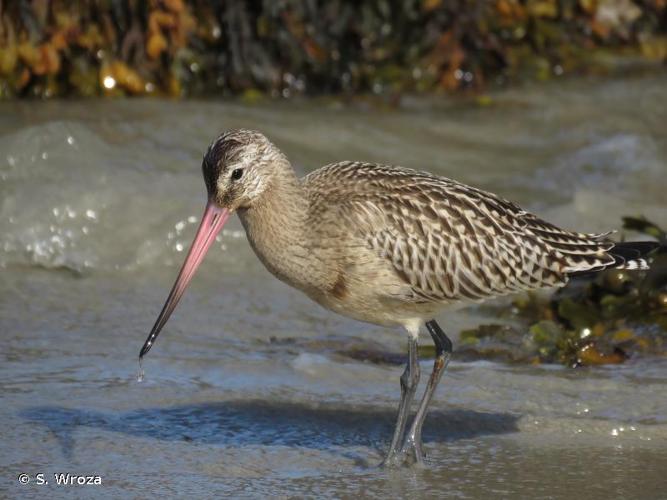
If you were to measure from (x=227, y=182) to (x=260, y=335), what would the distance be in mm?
1809

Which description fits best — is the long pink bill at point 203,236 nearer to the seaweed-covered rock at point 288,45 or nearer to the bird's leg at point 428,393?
the bird's leg at point 428,393

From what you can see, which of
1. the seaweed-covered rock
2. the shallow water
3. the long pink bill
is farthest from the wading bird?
the seaweed-covered rock

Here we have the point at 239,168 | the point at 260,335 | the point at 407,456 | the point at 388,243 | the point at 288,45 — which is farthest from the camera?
the point at 288,45

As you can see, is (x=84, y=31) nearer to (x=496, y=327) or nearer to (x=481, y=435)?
(x=496, y=327)

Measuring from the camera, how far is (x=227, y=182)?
5805 millimetres

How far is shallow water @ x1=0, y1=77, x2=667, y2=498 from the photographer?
561 centimetres

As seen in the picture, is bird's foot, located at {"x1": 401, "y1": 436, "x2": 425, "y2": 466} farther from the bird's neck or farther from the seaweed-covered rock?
the seaweed-covered rock

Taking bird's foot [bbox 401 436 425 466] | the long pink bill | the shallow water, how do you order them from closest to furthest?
1. the shallow water
2. bird's foot [bbox 401 436 425 466]
3. the long pink bill

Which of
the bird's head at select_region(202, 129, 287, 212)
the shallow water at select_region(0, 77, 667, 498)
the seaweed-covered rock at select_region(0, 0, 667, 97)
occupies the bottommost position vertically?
the shallow water at select_region(0, 77, 667, 498)

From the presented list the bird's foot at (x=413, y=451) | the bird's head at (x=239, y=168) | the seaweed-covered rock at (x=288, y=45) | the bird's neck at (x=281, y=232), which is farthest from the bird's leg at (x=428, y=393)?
the seaweed-covered rock at (x=288, y=45)

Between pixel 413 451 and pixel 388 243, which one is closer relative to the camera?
pixel 413 451

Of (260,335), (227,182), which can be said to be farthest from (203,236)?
(260,335)

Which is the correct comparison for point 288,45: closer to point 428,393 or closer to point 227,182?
point 227,182

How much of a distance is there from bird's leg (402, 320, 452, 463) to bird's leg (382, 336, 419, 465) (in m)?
0.04
